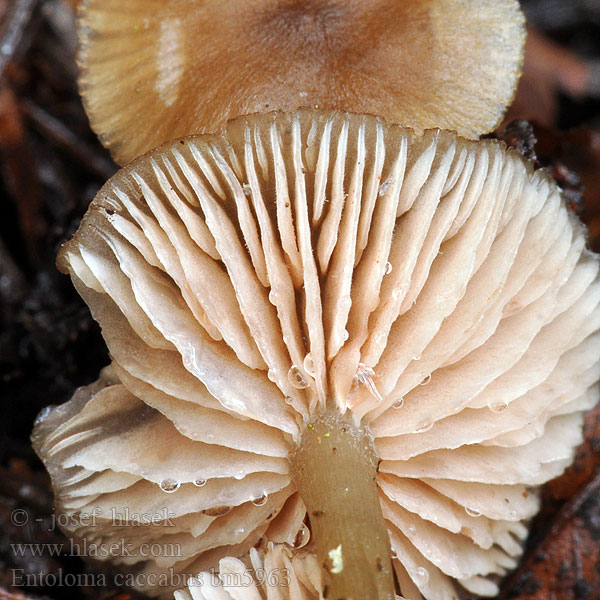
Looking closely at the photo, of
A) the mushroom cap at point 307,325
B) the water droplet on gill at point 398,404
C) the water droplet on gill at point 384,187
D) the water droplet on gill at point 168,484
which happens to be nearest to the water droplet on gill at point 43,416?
the mushroom cap at point 307,325

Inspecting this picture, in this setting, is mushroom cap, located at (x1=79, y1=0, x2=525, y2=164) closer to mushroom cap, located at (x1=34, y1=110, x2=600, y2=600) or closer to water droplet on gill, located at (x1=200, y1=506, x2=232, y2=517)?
mushroom cap, located at (x1=34, y1=110, x2=600, y2=600)

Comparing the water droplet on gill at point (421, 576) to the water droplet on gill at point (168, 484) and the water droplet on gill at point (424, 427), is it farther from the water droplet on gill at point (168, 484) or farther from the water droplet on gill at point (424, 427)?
the water droplet on gill at point (168, 484)

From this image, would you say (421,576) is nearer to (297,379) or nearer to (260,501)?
(260,501)

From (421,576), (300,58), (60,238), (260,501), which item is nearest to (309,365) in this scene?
(260,501)

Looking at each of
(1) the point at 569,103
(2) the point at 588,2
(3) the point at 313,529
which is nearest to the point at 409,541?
(3) the point at 313,529

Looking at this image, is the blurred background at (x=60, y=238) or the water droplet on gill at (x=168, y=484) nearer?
the water droplet on gill at (x=168, y=484)

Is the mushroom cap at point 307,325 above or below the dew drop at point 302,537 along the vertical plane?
above

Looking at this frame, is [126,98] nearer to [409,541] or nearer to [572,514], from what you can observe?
[409,541]
